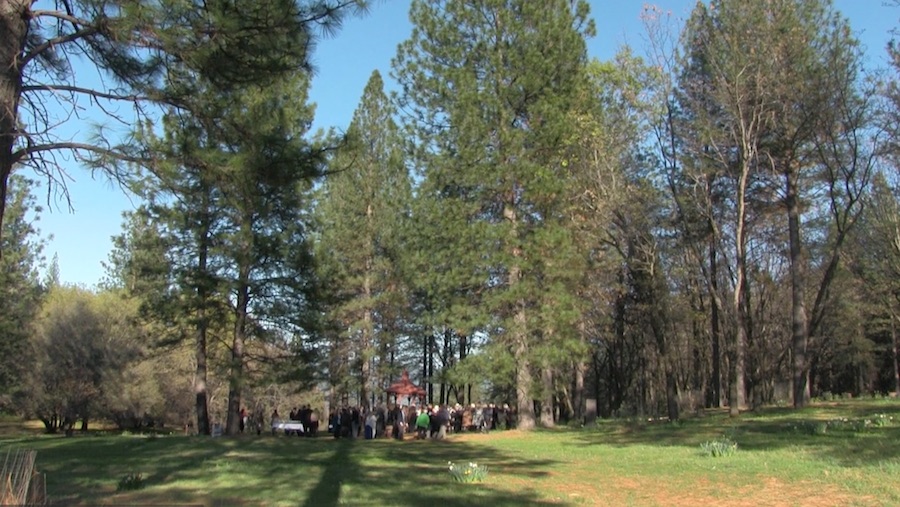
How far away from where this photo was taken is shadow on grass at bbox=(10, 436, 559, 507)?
9633mm

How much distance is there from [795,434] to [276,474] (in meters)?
10.8

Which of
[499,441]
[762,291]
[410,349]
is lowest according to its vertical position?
[499,441]

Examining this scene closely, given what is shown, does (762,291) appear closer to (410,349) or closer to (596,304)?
(596,304)

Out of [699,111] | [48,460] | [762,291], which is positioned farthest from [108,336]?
[762,291]

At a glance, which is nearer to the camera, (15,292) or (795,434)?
(795,434)

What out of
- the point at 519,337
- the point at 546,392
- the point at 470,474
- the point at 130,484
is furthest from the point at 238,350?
the point at 470,474

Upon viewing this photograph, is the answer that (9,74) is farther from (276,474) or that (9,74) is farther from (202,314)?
(202,314)

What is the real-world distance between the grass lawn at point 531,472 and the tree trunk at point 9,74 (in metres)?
4.37

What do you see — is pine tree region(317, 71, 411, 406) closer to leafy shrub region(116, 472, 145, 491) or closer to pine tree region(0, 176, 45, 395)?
pine tree region(0, 176, 45, 395)

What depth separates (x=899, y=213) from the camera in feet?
100

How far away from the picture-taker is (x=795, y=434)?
15.4 m

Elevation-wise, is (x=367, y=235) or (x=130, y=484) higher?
(x=367, y=235)

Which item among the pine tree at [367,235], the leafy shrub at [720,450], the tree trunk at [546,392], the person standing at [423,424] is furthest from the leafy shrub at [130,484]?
the pine tree at [367,235]

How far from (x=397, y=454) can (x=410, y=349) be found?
3132cm
